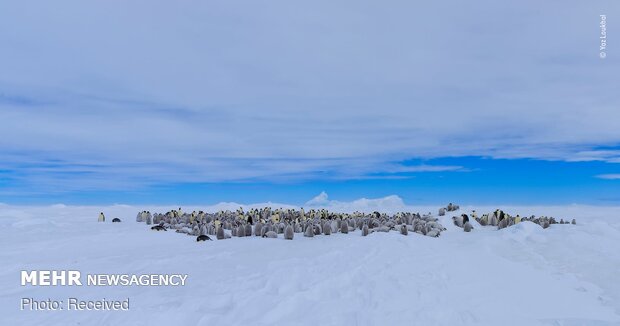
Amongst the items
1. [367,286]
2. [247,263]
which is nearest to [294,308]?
[367,286]

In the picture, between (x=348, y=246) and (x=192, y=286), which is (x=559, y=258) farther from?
(x=192, y=286)

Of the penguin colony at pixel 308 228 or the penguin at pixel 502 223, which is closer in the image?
the penguin colony at pixel 308 228

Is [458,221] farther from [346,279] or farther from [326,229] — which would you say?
[346,279]

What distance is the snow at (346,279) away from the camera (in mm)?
5871

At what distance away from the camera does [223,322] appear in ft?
18.4

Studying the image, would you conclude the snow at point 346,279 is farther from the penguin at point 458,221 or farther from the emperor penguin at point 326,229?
the penguin at point 458,221

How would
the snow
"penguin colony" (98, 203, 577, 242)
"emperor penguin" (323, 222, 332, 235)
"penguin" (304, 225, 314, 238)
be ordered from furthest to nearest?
"emperor penguin" (323, 222, 332, 235), "penguin colony" (98, 203, 577, 242), "penguin" (304, 225, 314, 238), the snow

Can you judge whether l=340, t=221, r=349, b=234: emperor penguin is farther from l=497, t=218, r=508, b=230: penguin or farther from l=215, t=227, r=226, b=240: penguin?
l=497, t=218, r=508, b=230: penguin

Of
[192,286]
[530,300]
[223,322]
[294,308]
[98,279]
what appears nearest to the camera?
[223,322]

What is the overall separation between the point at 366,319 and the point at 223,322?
185cm

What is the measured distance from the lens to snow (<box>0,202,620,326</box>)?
19.3ft

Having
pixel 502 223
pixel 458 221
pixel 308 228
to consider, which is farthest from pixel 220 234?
pixel 502 223

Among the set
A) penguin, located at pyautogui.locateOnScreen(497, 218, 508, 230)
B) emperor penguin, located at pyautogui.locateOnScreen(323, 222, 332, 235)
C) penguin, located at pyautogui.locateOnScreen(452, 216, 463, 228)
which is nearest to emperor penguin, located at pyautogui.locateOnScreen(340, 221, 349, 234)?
emperor penguin, located at pyautogui.locateOnScreen(323, 222, 332, 235)

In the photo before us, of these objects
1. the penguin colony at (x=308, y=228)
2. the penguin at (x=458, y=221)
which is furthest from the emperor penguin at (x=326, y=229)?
the penguin at (x=458, y=221)
